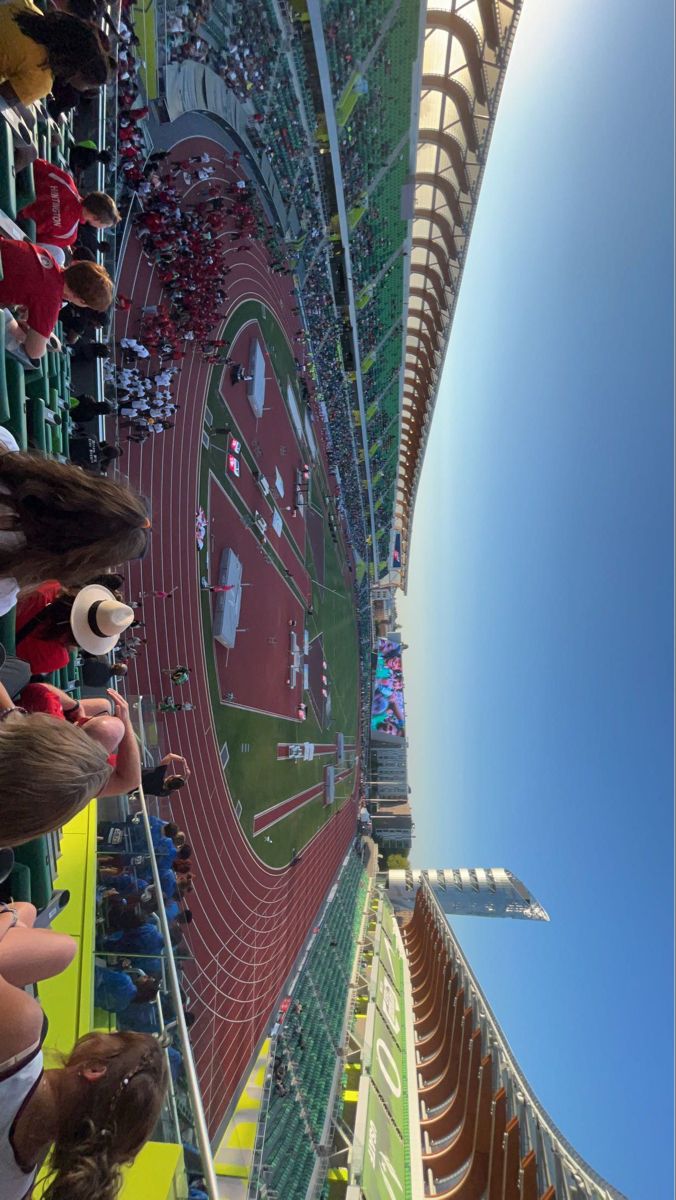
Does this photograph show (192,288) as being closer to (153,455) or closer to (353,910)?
(153,455)

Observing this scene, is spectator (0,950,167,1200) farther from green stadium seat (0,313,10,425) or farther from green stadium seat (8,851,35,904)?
green stadium seat (0,313,10,425)

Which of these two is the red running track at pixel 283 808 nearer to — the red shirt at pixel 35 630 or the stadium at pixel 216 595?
the stadium at pixel 216 595

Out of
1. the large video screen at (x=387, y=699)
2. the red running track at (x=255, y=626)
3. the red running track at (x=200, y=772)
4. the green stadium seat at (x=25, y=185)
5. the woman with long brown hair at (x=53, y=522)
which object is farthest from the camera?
the large video screen at (x=387, y=699)

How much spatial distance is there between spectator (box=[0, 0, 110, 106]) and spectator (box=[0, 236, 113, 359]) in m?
1.87

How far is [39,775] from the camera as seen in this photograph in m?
2.16

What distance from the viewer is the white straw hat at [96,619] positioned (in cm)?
403

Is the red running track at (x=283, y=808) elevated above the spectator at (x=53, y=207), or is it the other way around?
the spectator at (x=53, y=207)

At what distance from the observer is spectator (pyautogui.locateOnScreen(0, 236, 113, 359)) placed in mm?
5004

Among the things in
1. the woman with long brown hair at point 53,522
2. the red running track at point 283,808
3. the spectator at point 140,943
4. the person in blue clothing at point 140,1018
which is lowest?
the red running track at point 283,808

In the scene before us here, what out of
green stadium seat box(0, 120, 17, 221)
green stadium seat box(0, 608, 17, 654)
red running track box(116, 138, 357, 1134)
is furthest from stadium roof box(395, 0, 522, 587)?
green stadium seat box(0, 608, 17, 654)

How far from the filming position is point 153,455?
42.6ft

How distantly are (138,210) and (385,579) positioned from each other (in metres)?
51.7

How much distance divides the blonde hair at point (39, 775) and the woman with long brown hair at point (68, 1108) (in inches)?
23.5

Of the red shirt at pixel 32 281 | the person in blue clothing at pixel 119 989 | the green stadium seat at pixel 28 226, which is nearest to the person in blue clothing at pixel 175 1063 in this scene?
the person in blue clothing at pixel 119 989
